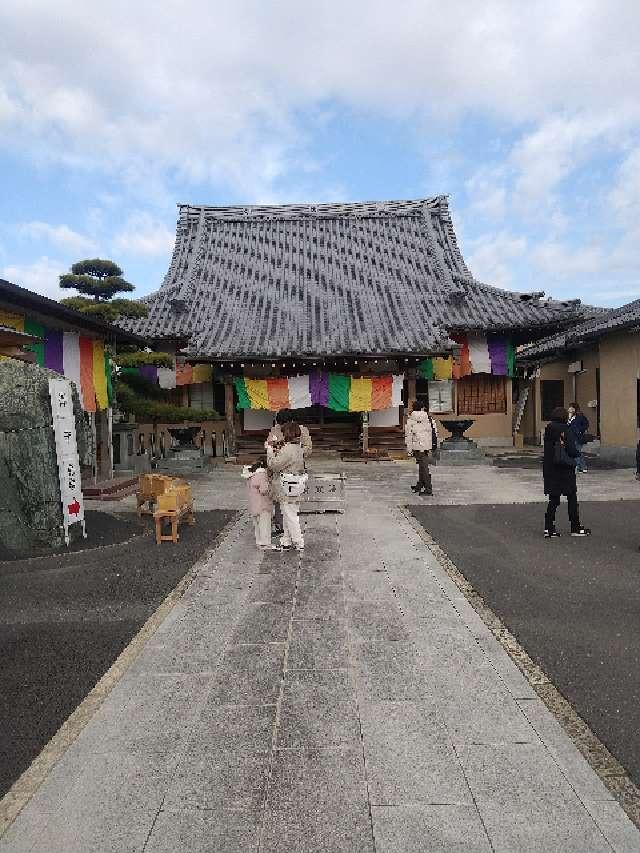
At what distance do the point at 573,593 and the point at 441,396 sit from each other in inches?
609

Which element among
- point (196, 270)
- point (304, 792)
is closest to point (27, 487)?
point (304, 792)

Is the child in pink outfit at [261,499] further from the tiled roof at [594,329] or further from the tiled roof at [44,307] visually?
the tiled roof at [594,329]

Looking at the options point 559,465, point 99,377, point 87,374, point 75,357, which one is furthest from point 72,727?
point 99,377

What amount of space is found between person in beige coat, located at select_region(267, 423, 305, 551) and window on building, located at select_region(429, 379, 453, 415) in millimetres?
13995

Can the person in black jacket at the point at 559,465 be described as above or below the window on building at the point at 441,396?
below

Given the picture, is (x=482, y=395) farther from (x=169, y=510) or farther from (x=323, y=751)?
(x=323, y=751)

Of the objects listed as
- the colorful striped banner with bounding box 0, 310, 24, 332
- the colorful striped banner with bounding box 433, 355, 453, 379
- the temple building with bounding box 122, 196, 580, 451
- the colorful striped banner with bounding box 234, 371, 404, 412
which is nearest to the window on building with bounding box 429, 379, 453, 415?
the temple building with bounding box 122, 196, 580, 451

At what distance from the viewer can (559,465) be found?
779 cm

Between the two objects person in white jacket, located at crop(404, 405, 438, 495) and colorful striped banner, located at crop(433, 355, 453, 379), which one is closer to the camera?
person in white jacket, located at crop(404, 405, 438, 495)

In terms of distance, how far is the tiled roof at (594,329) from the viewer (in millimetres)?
15495

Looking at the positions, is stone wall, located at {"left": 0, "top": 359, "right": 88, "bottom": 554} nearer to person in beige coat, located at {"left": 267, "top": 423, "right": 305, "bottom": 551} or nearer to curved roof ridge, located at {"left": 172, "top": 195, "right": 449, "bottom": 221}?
person in beige coat, located at {"left": 267, "top": 423, "right": 305, "bottom": 551}

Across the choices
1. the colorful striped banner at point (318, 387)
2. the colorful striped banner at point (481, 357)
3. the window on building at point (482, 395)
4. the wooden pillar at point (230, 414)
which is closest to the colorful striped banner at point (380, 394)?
the colorful striped banner at point (318, 387)

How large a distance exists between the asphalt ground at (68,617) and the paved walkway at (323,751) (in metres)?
0.31

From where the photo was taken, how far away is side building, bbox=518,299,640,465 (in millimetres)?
16297
